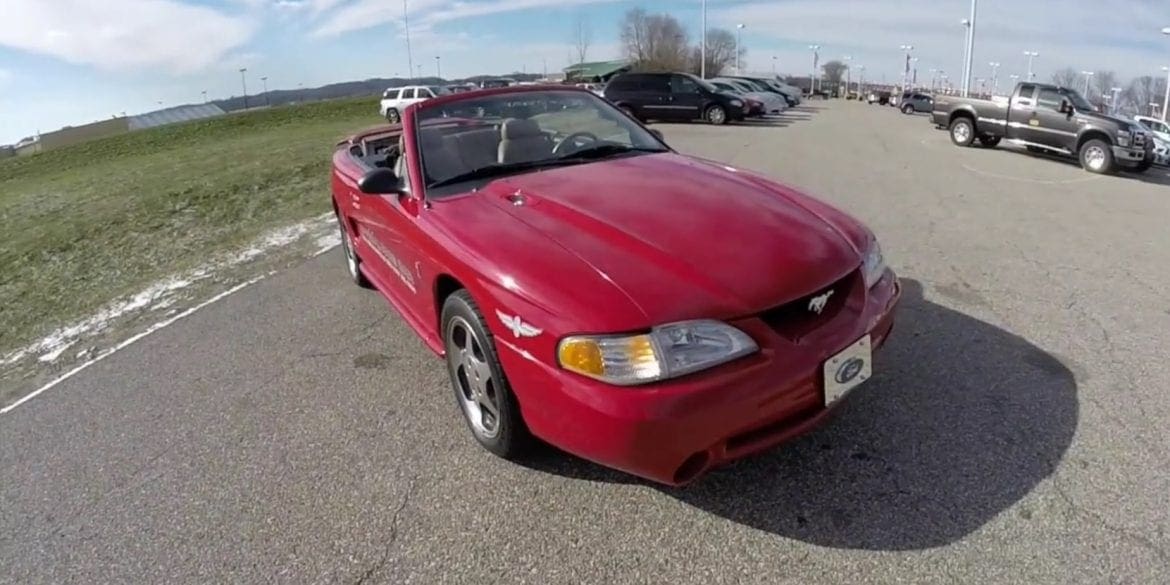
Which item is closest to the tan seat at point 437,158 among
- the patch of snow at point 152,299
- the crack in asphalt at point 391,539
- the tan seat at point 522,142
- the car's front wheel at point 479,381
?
the tan seat at point 522,142

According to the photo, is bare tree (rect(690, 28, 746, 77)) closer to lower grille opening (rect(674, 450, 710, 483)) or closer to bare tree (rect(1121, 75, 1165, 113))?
bare tree (rect(1121, 75, 1165, 113))

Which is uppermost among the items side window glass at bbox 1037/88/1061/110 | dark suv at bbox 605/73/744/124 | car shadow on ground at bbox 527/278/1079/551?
dark suv at bbox 605/73/744/124

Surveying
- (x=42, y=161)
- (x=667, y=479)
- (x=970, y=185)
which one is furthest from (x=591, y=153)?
(x=42, y=161)

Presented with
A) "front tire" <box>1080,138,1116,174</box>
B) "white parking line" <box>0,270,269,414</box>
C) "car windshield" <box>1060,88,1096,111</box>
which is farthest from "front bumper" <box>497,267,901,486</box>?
"car windshield" <box>1060,88,1096,111</box>

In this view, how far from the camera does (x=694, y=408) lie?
2010 millimetres

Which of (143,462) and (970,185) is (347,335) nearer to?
(143,462)

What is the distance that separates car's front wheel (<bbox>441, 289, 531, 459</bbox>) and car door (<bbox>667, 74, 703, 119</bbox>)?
20809 millimetres

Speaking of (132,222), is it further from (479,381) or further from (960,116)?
(960,116)

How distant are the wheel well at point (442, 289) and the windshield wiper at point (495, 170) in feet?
1.98

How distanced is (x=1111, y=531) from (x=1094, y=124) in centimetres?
1337

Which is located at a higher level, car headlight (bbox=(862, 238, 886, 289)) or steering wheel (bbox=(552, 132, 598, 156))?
steering wheel (bbox=(552, 132, 598, 156))

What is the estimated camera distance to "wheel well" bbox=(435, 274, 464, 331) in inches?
111

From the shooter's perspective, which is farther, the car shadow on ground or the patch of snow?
the patch of snow

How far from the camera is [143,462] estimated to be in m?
2.91
